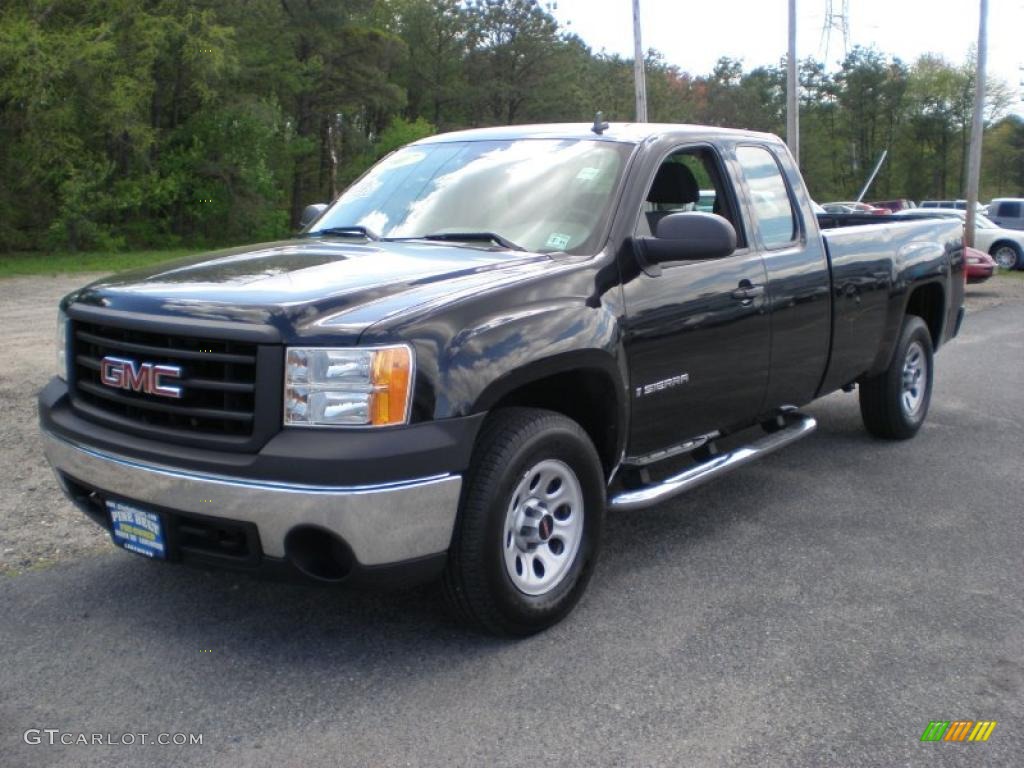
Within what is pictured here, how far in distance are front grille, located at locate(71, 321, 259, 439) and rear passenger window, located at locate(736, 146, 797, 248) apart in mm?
2982

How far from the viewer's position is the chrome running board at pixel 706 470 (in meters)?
4.40

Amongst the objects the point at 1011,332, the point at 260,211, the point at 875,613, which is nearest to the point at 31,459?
the point at 875,613

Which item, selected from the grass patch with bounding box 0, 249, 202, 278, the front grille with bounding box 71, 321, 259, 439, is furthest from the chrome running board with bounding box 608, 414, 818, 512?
the grass patch with bounding box 0, 249, 202, 278

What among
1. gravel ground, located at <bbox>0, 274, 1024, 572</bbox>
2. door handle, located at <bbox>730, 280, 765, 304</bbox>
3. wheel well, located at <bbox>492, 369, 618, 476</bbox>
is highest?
door handle, located at <bbox>730, 280, 765, 304</bbox>

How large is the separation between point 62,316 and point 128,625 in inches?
47.8

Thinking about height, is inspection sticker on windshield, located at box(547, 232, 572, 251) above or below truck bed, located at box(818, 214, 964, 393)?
above

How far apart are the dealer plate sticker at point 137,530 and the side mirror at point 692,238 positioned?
2208mm

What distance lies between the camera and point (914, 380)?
7.16 m

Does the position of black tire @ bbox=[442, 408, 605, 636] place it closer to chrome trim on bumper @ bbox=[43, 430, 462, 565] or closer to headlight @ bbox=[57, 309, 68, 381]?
chrome trim on bumper @ bbox=[43, 430, 462, 565]

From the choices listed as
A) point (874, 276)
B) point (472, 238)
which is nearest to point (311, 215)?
point (472, 238)

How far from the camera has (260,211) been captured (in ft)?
120

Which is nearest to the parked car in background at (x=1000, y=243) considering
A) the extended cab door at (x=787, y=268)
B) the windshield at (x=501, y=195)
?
the extended cab door at (x=787, y=268)

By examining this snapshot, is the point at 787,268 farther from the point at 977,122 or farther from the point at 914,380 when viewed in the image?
the point at 977,122

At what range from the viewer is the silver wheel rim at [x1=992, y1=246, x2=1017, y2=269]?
26.4m
